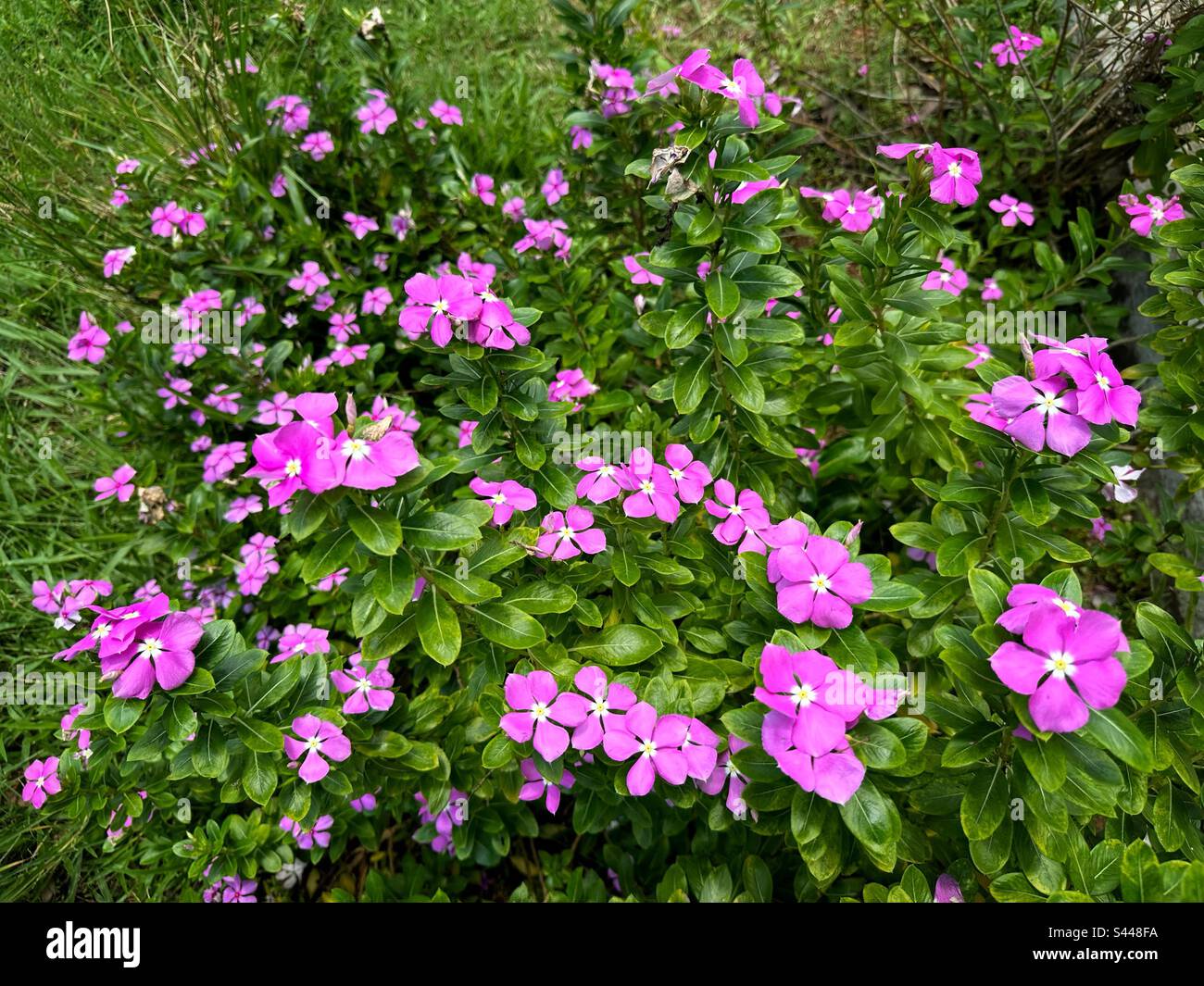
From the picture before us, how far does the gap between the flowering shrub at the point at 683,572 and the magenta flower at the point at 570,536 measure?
0.01m

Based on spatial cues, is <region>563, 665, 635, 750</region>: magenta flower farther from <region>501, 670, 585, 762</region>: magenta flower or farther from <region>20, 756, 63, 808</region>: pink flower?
<region>20, 756, 63, 808</region>: pink flower

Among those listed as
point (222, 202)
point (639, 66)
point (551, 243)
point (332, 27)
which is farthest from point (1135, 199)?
point (332, 27)

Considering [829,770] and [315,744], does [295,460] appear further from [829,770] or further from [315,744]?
[829,770]

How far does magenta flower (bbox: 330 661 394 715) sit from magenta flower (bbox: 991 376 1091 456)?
155 centimetres

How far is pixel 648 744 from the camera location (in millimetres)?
1607

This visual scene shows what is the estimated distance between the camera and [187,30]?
374 cm

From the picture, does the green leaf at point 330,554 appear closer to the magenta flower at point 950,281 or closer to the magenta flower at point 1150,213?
the magenta flower at point 950,281

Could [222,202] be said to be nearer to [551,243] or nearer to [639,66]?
[551,243]

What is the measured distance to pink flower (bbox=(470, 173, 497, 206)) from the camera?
3.48 meters

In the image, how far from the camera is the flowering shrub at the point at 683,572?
151 centimetres

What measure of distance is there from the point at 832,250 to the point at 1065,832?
5.40 feet

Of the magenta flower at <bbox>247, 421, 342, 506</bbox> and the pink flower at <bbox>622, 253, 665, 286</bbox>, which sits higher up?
the pink flower at <bbox>622, 253, 665, 286</bbox>

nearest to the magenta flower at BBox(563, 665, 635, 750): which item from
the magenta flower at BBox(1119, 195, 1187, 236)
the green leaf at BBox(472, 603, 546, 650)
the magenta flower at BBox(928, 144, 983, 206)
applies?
the green leaf at BBox(472, 603, 546, 650)

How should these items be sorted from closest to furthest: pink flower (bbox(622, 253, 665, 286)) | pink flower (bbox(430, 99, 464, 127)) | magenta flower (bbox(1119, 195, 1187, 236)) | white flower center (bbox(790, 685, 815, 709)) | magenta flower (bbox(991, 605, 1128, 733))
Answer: magenta flower (bbox(991, 605, 1128, 733)) → white flower center (bbox(790, 685, 815, 709)) → magenta flower (bbox(1119, 195, 1187, 236)) → pink flower (bbox(622, 253, 665, 286)) → pink flower (bbox(430, 99, 464, 127))
